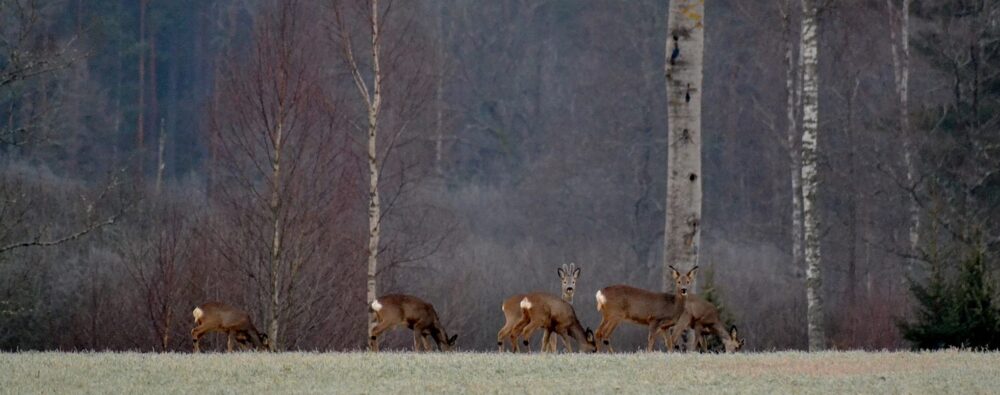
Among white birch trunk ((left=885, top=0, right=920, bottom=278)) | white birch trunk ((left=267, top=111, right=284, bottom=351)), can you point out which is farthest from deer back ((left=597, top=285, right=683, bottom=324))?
white birch trunk ((left=885, top=0, right=920, bottom=278))

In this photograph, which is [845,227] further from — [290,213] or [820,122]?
[290,213]

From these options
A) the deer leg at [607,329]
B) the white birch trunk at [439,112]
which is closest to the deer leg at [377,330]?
the deer leg at [607,329]

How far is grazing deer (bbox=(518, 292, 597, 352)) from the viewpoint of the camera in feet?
60.1

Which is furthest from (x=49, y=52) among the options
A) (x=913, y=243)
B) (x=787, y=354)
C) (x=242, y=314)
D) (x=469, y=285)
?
(x=913, y=243)

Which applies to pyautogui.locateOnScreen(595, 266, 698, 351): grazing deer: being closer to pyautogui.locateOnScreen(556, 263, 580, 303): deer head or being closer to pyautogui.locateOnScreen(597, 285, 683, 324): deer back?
pyautogui.locateOnScreen(597, 285, 683, 324): deer back

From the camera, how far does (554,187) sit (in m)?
49.5

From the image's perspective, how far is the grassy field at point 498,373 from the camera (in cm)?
Answer: 1277

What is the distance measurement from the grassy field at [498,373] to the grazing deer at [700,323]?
3.01 metres

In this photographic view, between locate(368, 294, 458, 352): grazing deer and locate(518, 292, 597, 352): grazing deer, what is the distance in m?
1.38

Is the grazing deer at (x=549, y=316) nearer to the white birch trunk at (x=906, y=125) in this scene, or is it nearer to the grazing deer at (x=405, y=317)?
the grazing deer at (x=405, y=317)

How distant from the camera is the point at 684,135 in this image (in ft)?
68.1

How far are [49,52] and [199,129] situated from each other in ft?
86.0

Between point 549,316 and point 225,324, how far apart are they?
150 inches

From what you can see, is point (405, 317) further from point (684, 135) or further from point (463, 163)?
point (463, 163)
